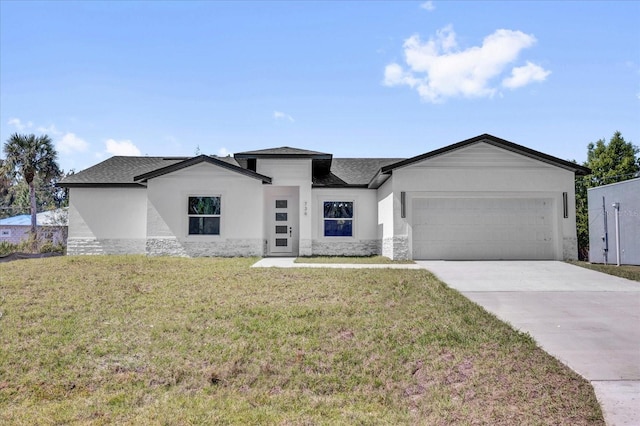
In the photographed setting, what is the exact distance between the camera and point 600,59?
38.5 ft

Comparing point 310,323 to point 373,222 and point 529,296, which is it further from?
point 373,222

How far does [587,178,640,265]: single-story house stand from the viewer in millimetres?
Result: 13070

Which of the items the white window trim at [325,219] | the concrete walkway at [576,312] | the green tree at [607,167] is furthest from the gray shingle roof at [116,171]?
the green tree at [607,167]

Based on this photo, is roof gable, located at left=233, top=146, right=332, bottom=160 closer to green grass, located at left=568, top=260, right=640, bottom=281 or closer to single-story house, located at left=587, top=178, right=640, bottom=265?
single-story house, located at left=587, top=178, right=640, bottom=265

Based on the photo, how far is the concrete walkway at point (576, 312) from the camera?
4.72 metres

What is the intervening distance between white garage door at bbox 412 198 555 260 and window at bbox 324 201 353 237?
362 centimetres

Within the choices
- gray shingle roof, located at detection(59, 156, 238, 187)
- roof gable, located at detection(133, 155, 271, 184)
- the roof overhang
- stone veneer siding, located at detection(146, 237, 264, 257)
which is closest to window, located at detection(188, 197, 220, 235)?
stone veneer siding, located at detection(146, 237, 264, 257)

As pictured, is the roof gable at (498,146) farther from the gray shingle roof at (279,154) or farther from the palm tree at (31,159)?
the palm tree at (31,159)

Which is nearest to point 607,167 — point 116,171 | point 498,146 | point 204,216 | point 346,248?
point 498,146

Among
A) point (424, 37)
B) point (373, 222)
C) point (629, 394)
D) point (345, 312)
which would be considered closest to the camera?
point (629, 394)

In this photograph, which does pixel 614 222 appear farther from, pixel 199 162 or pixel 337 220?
pixel 199 162

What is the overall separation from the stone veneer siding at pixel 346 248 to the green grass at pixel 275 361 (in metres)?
8.48

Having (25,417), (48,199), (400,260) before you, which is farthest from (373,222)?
(48,199)

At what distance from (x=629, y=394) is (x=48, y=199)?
67.2 meters
